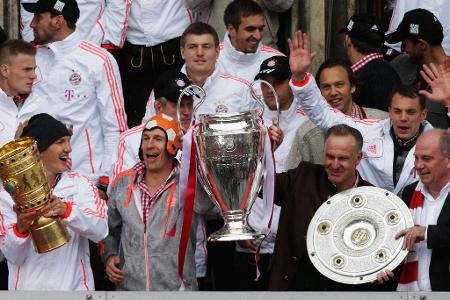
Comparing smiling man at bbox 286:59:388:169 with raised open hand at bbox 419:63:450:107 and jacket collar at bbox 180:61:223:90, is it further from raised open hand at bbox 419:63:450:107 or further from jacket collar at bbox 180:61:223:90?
raised open hand at bbox 419:63:450:107

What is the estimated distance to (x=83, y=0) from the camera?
1394cm

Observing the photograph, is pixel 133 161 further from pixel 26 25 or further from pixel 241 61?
pixel 26 25

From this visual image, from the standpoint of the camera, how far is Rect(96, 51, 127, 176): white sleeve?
13.1 metres

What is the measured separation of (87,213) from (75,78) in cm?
212

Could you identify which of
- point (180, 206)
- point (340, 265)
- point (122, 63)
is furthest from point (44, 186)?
point (122, 63)

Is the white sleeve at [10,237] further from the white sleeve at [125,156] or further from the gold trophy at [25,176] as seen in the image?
the white sleeve at [125,156]

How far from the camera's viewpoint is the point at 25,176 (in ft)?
35.2

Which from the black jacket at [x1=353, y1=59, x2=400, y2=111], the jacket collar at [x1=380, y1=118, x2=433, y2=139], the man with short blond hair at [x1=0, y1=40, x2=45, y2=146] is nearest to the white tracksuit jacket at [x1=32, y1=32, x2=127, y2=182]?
the man with short blond hair at [x1=0, y1=40, x2=45, y2=146]

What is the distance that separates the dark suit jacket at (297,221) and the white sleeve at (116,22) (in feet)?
8.87

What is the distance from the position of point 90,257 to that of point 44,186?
1.23m

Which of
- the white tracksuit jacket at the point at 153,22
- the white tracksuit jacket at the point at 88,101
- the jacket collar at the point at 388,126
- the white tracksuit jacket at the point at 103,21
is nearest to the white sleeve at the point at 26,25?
the white tracksuit jacket at the point at 103,21

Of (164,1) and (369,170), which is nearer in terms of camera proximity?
(369,170)

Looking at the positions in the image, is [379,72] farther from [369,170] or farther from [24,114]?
[24,114]

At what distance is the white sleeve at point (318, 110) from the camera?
11.8 meters
